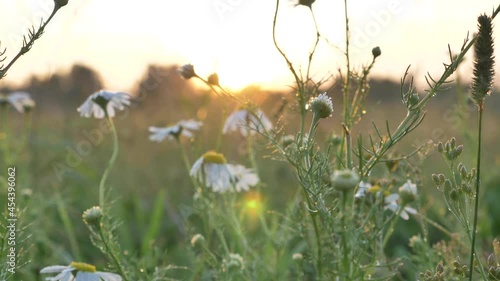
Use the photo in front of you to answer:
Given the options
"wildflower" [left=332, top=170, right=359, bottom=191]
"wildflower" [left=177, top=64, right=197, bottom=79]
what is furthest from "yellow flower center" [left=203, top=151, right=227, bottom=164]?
"wildflower" [left=332, top=170, right=359, bottom=191]

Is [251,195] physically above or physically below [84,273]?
below

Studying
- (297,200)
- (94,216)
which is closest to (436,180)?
(94,216)

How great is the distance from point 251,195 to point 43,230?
4.16 ft

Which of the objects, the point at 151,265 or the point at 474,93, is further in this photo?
the point at 151,265

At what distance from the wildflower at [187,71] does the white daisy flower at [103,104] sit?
1.40 ft

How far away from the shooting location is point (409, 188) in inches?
56.6


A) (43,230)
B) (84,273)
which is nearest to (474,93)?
(84,273)

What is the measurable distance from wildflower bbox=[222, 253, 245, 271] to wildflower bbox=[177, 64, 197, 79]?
463 mm

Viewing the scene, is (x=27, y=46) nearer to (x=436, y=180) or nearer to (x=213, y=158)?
(x=436, y=180)

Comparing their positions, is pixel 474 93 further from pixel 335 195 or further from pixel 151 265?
pixel 151 265

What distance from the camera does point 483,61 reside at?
1089mm

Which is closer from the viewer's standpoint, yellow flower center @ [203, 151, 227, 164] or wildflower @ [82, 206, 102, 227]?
wildflower @ [82, 206, 102, 227]

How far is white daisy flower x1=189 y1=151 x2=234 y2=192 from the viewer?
2.03 m

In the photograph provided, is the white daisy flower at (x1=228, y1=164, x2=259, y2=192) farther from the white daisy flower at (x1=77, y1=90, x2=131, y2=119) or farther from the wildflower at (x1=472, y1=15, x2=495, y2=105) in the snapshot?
the wildflower at (x1=472, y1=15, x2=495, y2=105)
